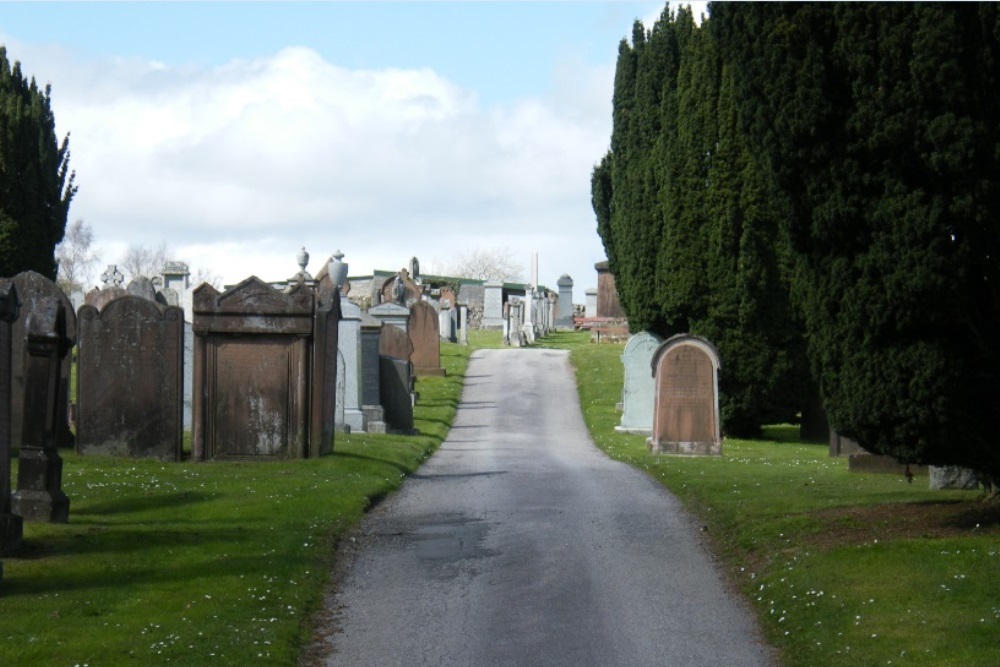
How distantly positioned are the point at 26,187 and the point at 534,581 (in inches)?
951

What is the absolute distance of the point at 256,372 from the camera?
712 inches

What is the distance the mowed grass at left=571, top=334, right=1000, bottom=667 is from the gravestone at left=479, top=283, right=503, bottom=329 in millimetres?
43504

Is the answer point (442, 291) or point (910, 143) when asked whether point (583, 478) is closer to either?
point (910, 143)

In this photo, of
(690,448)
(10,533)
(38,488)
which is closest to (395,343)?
(690,448)

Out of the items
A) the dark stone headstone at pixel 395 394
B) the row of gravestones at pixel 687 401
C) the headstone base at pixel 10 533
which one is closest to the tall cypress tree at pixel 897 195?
the headstone base at pixel 10 533

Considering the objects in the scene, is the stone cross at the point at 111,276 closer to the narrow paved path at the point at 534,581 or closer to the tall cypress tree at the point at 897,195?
the narrow paved path at the point at 534,581

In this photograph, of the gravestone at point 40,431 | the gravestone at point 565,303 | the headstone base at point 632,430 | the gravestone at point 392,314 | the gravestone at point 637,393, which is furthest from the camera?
the gravestone at point 565,303

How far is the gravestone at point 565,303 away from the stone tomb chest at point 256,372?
47.1m

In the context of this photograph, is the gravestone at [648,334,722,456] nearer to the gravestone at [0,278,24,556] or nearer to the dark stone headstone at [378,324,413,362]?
the dark stone headstone at [378,324,413,362]

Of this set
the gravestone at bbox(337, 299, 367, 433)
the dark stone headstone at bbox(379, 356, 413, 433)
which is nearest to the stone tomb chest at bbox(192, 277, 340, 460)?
the gravestone at bbox(337, 299, 367, 433)

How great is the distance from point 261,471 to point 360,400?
7.22 metres

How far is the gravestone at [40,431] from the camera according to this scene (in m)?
12.2

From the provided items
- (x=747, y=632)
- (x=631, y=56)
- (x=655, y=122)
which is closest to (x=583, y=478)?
(x=747, y=632)

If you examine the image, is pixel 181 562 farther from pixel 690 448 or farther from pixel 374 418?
pixel 374 418
